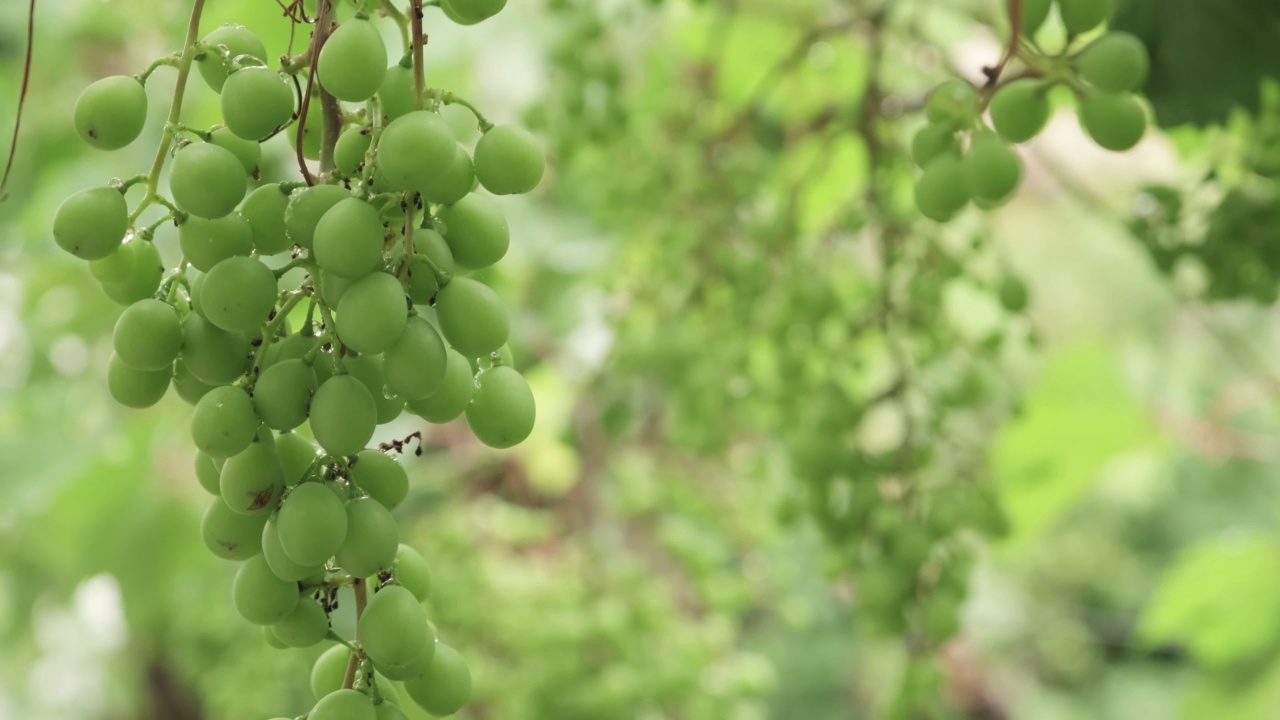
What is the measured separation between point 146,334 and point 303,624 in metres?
0.09

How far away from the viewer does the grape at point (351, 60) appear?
271mm

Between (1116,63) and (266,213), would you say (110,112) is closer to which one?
(266,213)

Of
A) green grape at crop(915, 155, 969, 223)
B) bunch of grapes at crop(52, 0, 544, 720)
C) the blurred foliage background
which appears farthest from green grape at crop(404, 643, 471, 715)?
the blurred foliage background

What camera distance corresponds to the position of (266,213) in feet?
0.99

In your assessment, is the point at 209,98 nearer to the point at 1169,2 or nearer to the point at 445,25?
the point at 445,25

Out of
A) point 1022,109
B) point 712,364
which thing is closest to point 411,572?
point 1022,109

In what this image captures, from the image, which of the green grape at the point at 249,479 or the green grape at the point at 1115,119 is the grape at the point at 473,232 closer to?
the green grape at the point at 249,479

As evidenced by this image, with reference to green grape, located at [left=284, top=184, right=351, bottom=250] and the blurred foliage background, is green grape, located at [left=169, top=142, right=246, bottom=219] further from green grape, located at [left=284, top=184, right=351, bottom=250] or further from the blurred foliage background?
the blurred foliage background

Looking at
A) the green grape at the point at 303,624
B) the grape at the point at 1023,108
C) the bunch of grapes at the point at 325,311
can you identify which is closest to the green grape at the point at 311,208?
the bunch of grapes at the point at 325,311

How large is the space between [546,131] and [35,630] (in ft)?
5.45

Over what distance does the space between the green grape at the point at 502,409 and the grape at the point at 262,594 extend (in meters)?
0.07

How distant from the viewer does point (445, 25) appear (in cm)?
100

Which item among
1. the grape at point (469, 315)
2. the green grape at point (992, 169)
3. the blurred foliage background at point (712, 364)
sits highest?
the blurred foliage background at point (712, 364)

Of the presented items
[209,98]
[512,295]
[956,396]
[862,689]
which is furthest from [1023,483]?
[862,689]
